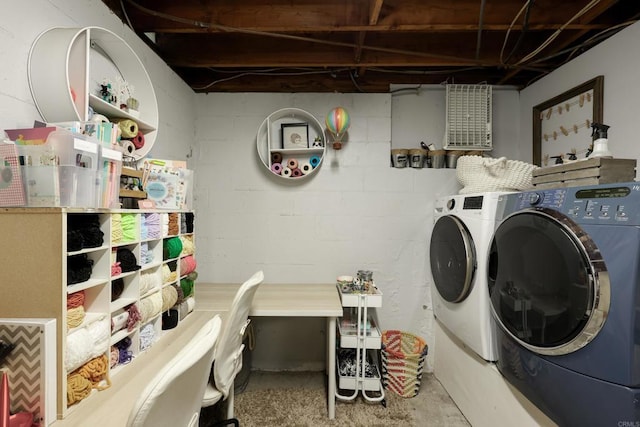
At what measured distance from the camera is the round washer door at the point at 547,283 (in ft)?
3.42

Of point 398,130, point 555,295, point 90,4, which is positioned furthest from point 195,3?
point 555,295

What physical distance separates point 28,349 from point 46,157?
57cm

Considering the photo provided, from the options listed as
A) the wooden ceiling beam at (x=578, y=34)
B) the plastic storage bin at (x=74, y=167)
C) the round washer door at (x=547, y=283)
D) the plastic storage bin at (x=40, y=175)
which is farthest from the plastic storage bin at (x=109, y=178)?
the wooden ceiling beam at (x=578, y=34)

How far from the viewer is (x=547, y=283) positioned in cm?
122

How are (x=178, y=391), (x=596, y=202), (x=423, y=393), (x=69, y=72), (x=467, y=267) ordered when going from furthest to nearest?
(x=423, y=393)
(x=467, y=267)
(x=69, y=72)
(x=596, y=202)
(x=178, y=391)

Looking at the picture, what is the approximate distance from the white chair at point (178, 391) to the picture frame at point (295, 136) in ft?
6.03

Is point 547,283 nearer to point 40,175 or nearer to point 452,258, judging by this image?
point 452,258

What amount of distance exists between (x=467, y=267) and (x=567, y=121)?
4.41ft

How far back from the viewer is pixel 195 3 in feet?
5.64

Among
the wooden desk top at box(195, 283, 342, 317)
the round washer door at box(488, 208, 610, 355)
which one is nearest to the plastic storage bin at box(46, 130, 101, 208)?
the wooden desk top at box(195, 283, 342, 317)

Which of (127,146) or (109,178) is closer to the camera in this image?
(109,178)

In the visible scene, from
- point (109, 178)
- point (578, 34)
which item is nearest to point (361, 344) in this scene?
point (109, 178)

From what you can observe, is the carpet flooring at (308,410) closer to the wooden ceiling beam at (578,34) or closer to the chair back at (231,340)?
the chair back at (231,340)

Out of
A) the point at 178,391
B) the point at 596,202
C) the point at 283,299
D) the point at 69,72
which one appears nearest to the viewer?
the point at 178,391
